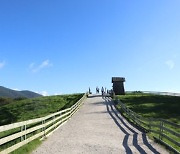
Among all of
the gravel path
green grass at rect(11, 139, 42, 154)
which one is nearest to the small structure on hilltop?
the gravel path

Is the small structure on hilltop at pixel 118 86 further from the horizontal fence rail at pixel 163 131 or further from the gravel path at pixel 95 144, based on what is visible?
the gravel path at pixel 95 144

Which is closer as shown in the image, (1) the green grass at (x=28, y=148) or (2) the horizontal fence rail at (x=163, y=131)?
(1) the green grass at (x=28, y=148)

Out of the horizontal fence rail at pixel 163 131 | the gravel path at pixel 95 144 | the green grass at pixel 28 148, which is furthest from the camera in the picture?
the horizontal fence rail at pixel 163 131

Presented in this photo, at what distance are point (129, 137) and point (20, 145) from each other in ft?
24.4

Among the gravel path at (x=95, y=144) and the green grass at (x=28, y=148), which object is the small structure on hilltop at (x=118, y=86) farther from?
the green grass at (x=28, y=148)

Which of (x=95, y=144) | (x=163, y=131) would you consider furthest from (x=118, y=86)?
(x=95, y=144)

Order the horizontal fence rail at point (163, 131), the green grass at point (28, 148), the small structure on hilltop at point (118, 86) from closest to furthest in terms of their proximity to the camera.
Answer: the green grass at point (28, 148)
the horizontal fence rail at point (163, 131)
the small structure on hilltop at point (118, 86)

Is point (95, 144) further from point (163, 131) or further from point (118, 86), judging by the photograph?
point (118, 86)

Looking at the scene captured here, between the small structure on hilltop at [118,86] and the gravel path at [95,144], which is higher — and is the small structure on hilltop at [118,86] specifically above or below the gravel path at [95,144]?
above

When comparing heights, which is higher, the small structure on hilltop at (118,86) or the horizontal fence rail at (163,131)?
the small structure on hilltop at (118,86)

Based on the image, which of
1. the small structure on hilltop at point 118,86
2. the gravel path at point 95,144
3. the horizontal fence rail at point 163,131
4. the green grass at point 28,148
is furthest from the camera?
the small structure on hilltop at point 118,86

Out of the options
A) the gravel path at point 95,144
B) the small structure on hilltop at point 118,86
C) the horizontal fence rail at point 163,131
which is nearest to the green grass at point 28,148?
the gravel path at point 95,144

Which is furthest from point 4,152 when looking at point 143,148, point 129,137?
point 129,137

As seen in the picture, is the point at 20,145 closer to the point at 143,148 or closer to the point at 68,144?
the point at 68,144
